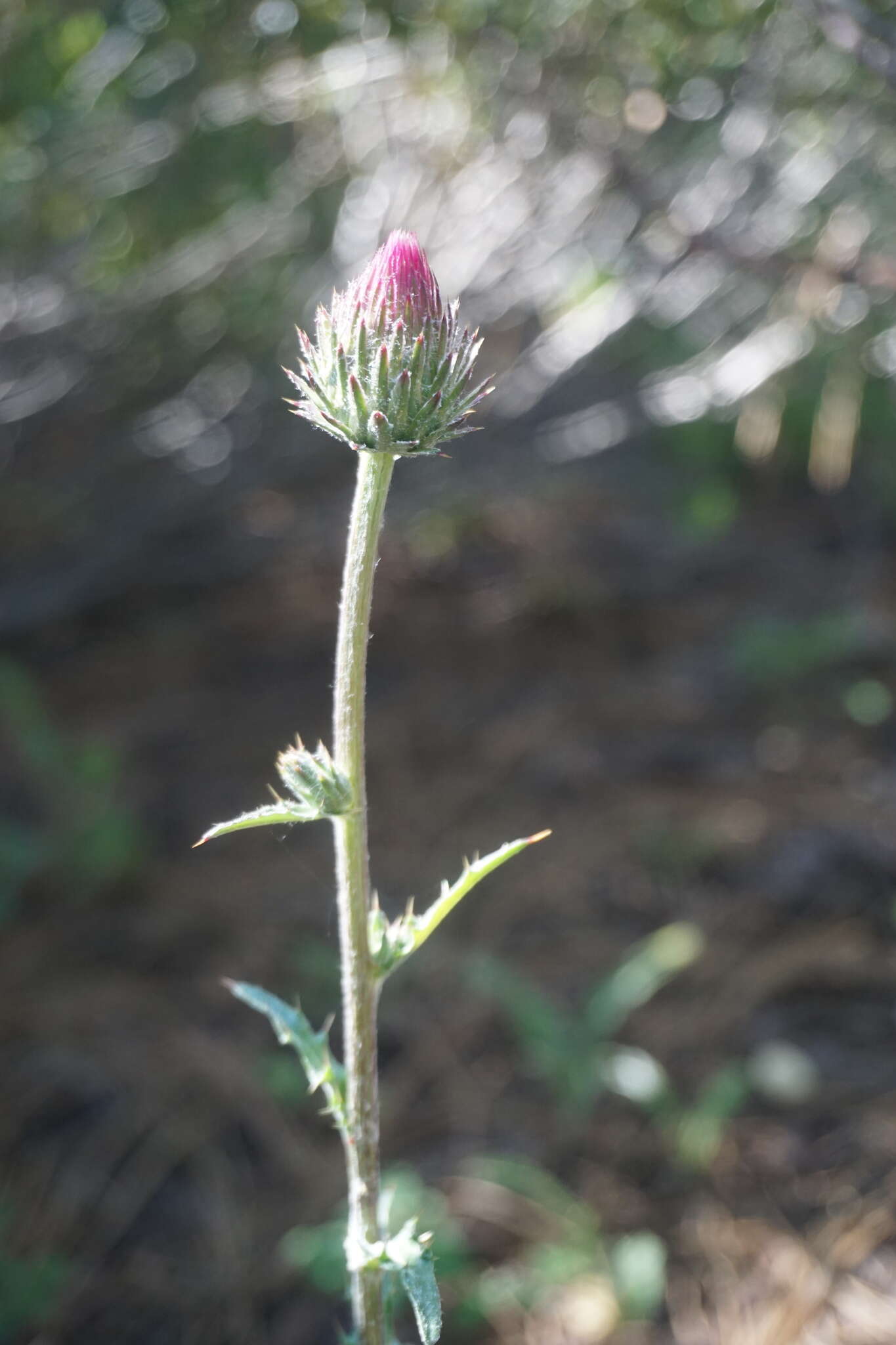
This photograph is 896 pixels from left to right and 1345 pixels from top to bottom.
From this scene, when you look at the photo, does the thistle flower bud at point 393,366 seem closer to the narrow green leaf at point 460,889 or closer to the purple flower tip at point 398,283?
the purple flower tip at point 398,283

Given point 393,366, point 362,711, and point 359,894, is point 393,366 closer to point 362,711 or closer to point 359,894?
point 362,711

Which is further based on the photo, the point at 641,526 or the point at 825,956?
the point at 641,526

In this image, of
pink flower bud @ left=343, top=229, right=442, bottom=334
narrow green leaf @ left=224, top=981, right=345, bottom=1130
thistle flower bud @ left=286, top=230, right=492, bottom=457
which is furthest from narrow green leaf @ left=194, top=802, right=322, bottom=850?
pink flower bud @ left=343, top=229, right=442, bottom=334

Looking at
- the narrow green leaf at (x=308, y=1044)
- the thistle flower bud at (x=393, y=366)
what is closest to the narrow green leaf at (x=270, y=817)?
the narrow green leaf at (x=308, y=1044)

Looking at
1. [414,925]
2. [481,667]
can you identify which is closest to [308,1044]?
[414,925]

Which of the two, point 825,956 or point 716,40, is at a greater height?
point 716,40

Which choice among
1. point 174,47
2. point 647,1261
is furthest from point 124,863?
point 174,47

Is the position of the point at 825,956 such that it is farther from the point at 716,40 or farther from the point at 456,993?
the point at 716,40
